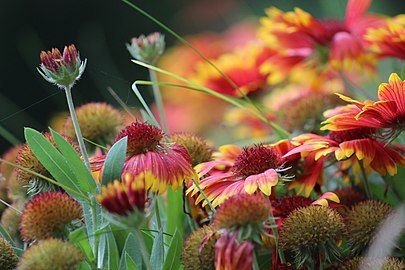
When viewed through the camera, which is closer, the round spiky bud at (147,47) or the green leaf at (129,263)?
the green leaf at (129,263)

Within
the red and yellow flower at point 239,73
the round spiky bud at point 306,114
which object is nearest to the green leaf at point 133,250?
the round spiky bud at point 306,114

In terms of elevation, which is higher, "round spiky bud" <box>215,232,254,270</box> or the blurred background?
"round spiky bud" <box>215,232,254,270</box>

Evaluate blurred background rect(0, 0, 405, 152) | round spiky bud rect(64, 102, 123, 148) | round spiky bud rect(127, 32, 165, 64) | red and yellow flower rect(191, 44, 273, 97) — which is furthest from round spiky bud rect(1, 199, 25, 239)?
blurred background rect(0, 0, 405, 152)

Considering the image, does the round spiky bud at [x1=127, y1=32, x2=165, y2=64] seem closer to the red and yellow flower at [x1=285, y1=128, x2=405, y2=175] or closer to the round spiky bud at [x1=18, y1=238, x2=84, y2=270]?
the red and yellow flower at [x1=285, y1=128, x2=405, y2=175]

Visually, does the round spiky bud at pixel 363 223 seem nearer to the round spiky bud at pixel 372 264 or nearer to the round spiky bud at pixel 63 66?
the round spiky bud at pixel 372 264

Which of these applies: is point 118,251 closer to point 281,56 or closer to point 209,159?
point 209,159

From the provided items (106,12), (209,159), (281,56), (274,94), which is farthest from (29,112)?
(209,159)
